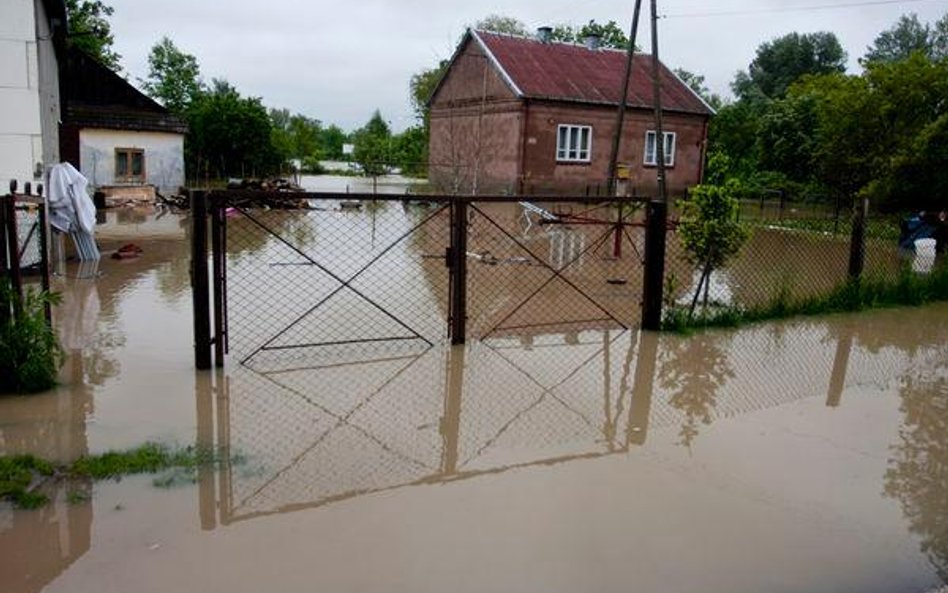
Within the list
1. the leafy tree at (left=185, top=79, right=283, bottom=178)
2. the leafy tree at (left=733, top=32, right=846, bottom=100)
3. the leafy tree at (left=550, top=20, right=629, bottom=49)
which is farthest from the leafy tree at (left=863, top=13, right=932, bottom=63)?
the leafy tree at (left=185, top=79, right=283, bottom=178)

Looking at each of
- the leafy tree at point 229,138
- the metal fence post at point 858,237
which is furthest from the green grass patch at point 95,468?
the leafy tree at point 229,138

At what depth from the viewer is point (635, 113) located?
112 ft

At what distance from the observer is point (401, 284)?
38.8 ft

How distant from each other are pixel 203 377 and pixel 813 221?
70.1 feet

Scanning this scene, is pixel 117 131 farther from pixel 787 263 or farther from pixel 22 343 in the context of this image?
pixel 22 343

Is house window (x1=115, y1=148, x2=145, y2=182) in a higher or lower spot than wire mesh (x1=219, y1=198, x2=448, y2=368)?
higher

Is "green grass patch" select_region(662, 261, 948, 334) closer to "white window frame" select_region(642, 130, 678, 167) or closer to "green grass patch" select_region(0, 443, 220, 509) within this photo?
"green grass patch" select_region(0, 443, 220, 509)

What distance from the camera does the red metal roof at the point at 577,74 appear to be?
3203cm

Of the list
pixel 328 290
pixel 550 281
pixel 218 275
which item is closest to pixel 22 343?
pixel 218 275

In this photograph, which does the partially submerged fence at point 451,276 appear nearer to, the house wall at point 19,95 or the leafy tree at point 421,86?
→ the house wall at point 19,95

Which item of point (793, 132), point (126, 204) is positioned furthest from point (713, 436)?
point (793, 132)

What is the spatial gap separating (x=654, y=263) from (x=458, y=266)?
92.8 inches

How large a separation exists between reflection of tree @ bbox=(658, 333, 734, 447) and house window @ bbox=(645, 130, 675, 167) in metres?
27.1

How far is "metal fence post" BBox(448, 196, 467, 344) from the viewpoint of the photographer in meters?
7.64
